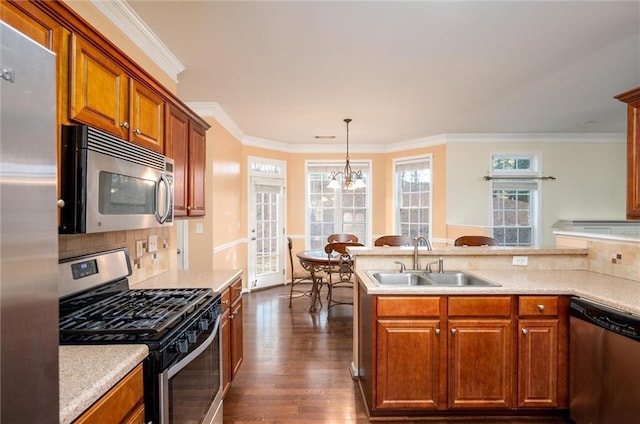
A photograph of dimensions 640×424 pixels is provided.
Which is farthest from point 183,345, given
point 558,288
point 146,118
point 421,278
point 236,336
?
point 558,288

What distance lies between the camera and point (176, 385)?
1341 millimetres

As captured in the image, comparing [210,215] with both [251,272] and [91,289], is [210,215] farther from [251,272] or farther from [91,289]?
[91,289]

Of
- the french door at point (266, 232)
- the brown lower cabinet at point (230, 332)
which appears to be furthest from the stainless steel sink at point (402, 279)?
the french door at point (266, 232)

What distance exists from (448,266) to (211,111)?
125 inches

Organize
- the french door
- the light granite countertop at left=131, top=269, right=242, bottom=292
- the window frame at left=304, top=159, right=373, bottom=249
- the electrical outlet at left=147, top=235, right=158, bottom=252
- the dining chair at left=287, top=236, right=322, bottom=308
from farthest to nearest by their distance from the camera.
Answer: the window frame at left=304, top=159, right=373, bottom=249, the french door, the dining chair at left=287, top=236, right=322, bottom=308, the electrical outlet at left=147, top=235, right=158, bottom=252, the light granite countertop at left=131, top=269, right=242, bottom=292

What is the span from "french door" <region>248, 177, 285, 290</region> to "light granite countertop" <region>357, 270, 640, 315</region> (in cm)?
342

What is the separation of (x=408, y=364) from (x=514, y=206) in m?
4.48

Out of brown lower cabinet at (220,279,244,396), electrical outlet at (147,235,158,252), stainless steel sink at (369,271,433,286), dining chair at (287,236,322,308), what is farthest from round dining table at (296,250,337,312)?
electrical outlet at (147,235,158,252)

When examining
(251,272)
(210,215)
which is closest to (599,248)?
(210,215)

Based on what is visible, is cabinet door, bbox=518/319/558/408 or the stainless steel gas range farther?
cabinet door, bbox=518/319/558/408

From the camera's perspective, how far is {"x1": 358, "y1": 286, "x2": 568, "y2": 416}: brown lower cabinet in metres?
2.03

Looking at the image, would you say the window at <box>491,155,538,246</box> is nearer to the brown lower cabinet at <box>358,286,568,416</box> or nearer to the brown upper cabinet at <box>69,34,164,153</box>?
the brown lower cabinet at <box>358,286,568,416</box>

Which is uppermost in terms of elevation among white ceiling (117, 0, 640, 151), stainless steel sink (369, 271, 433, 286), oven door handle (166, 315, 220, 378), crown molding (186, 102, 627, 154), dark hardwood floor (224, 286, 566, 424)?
white ceiling (117, 0, 640, 151)

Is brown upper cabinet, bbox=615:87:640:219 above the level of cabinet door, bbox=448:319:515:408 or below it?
above
